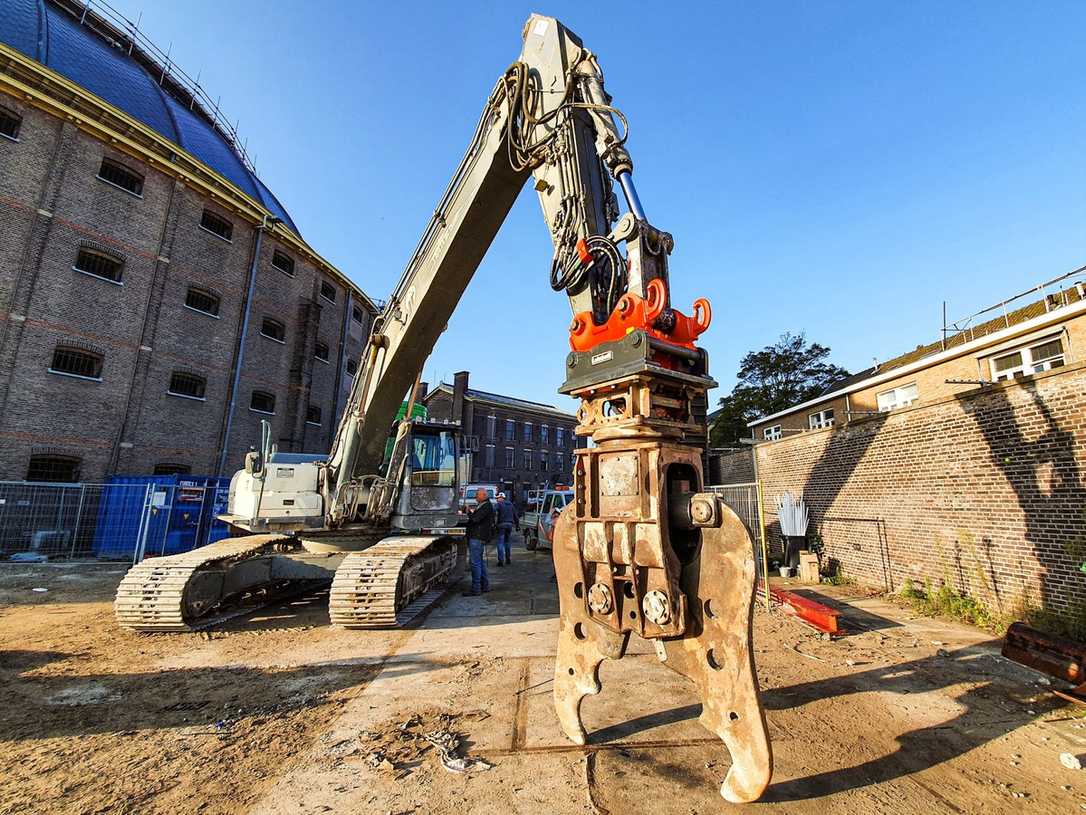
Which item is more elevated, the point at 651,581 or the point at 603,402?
the point at 603,402

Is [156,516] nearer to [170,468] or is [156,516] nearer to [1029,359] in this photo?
[170,468]

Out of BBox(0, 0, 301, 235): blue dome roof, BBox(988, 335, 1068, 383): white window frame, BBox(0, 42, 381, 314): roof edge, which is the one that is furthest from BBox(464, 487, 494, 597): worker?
BBox(0, 0, 301, 235): blue dome roof

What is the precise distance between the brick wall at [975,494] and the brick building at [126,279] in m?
20.9

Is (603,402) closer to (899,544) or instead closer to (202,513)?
(899,544)

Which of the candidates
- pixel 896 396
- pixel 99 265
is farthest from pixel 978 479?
pixel 99 265

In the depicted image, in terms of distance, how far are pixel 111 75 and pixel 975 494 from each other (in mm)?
30139

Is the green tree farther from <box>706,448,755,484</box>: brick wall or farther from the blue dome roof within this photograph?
the blue dome roof

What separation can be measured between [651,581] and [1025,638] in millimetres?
5229

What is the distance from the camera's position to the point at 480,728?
140 inches

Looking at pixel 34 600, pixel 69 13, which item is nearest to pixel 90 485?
pixel 34 600

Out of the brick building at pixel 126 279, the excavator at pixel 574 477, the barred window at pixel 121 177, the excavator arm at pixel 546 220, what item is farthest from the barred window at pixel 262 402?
the excavator arm at pixel 546 220

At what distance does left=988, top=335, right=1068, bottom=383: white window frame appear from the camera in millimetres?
10297

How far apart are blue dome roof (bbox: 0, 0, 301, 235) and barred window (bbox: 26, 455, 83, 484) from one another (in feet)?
40.3

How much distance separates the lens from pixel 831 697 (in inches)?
165
